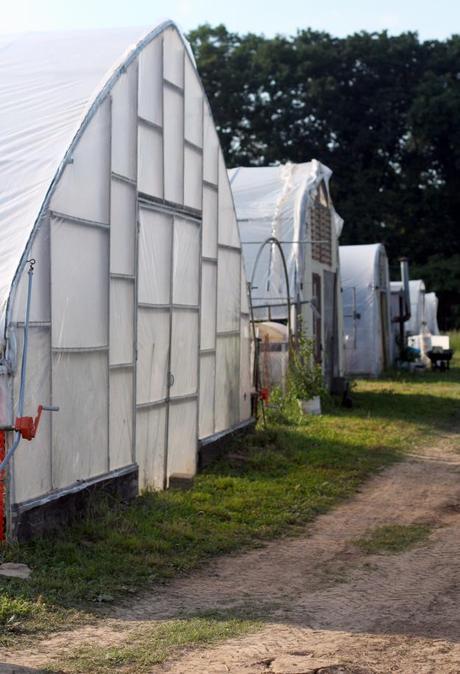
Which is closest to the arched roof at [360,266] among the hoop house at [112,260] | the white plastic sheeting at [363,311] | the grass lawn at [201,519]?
the white plastic sheeting at [363,311]

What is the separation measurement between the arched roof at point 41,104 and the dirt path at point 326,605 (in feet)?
8.38

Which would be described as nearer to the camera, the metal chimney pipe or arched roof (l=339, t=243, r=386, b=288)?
arched roof (l=339, t=243, r=386, b=288)

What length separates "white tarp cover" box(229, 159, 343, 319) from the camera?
66.4 feet

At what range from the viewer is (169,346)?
1127cm

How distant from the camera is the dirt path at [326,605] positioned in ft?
18.7

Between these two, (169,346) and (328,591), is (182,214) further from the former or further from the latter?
(328,591)

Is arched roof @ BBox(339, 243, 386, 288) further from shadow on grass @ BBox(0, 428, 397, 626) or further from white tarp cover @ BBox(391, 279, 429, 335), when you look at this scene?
shadow on grass @ BBox(0, 428, 397, 626)

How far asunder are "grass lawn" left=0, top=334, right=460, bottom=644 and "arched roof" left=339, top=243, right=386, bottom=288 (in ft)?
35.1

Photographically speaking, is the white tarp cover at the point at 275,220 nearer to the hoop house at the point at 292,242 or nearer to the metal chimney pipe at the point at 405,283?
the hoop house at the point at 292,242

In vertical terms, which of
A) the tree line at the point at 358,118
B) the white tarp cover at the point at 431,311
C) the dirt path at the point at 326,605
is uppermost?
the tree line at the point at 358,118

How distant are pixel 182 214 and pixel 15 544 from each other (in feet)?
16.5

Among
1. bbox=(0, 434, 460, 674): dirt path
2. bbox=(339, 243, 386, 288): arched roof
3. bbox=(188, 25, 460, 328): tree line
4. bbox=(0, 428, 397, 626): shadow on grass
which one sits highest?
bbox=(188, 25, 460, 328): tree line

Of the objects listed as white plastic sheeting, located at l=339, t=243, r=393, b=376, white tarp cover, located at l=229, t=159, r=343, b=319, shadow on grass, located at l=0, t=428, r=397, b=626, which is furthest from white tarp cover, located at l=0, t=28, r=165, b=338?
white plastic sheeting, located at l=339, t=243, r=393, b=376

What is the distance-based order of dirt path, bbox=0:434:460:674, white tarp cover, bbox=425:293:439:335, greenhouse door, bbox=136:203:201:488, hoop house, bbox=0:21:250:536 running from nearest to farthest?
dirt path, bbox=0:434:460:674 → hoop house, bbox=0:21:250:536 → greenhouse door, bbox=136:203:201:488 → white tarp cover, bbox=425:293:439:335
